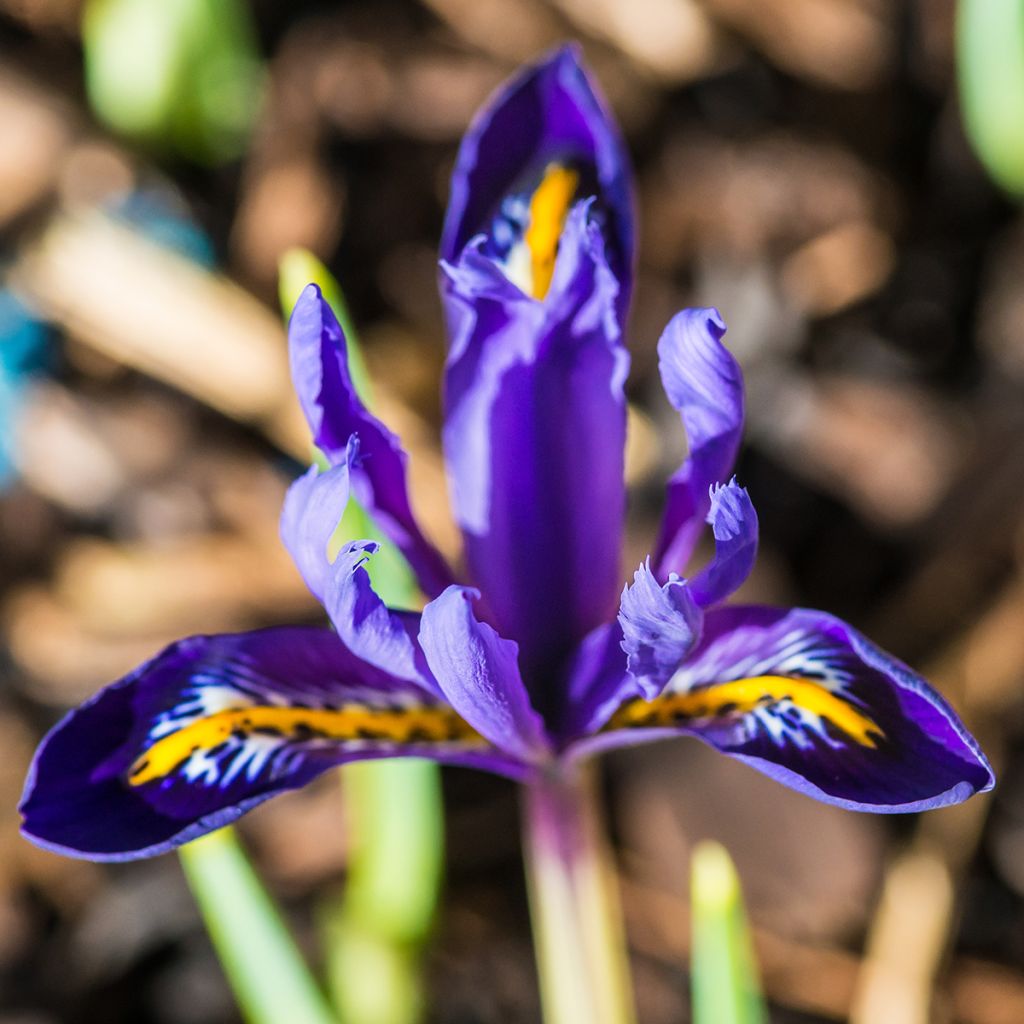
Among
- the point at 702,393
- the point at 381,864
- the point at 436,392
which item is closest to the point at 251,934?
the point at 381,864

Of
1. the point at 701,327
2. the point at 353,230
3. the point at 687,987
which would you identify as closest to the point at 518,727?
the point at 701,327

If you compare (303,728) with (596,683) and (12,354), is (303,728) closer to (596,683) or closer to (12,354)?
(596,683)

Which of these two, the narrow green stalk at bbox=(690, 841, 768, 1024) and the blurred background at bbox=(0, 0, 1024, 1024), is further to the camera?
the blurred background at bbox=(0, 0, 1024, 1024)

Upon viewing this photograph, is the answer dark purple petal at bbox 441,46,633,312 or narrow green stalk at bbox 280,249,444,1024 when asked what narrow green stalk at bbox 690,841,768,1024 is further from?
dark purple petal at bbox 441,46,633,312

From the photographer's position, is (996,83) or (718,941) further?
(996,83)

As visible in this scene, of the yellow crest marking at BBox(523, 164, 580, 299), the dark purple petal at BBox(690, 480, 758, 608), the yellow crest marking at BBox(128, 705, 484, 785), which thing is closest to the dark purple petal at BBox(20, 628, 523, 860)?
the yellow crest marking at BBox(128, 705, 484, 785)

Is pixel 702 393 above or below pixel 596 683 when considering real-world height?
above
